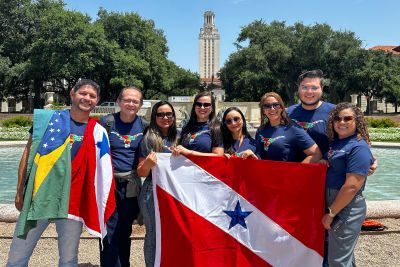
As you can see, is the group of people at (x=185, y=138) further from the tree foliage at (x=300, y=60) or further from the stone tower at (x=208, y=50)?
the stone tower at (x=208, y=50)

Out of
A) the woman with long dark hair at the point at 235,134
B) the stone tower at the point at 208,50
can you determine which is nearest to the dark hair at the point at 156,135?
the woman with long dark hair at the point at 235,134

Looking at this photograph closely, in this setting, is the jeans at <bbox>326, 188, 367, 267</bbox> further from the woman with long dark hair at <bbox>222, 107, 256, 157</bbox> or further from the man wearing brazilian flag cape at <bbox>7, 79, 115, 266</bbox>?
the man wearing brazilian flag cape at <bbox>7, 79, 115, 266</bbox>

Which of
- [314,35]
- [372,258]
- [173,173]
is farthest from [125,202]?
[314,35]

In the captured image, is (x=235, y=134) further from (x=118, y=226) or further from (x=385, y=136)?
(x=385, y=136)

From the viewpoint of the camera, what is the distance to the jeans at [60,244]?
138 inches

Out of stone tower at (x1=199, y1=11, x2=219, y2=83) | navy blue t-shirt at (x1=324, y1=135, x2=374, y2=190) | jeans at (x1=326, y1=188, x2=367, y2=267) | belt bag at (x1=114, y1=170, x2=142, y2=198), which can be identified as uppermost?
stone tower at (x1=199, y1=11, x2=219, y2=83)

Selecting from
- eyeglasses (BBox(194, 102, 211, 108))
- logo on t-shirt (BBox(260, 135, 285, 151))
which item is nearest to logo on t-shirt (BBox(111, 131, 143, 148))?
eyeglasses (BBox(194, 102, 211, 108))

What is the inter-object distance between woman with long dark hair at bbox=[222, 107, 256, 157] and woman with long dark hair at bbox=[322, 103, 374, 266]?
2.96 feet

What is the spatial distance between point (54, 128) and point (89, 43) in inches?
1516

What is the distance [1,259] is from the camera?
491 cm

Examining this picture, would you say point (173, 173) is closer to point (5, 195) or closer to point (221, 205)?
point (221, 205)

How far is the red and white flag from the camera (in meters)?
3.62

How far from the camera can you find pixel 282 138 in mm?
3908

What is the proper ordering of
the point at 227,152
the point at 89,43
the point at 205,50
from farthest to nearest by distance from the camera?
the point at 205,50, the point at 89,43, the point at 227,152
